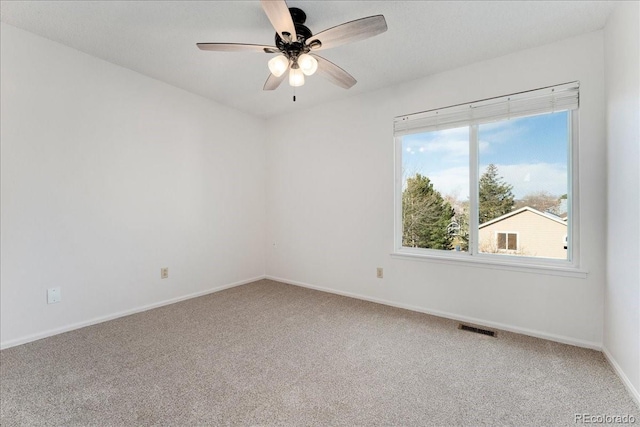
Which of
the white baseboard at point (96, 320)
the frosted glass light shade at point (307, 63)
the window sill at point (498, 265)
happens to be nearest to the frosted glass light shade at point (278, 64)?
the frosted glass light shade at point (307, 63)

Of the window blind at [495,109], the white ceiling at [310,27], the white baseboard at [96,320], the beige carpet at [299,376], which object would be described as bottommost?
the beige carpet at [299,376]

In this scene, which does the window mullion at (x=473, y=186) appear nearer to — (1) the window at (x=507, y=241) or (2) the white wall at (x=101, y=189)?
(1) the window at (x=507, y=241)

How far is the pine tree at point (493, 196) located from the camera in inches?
104

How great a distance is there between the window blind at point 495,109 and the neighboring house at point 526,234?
0.87 meters

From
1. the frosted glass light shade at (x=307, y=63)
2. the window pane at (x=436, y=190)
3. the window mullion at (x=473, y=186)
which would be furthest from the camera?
the window pane at (x=436, y=190)

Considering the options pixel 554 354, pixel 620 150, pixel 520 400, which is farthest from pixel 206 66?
pixel 554 354

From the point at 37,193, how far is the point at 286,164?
2649 mm

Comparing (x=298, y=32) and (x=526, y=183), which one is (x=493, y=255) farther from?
(x=298, y=32)

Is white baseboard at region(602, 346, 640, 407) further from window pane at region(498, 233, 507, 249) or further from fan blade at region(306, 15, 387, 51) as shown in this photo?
fan blade at region(306, 15, 387, 51)

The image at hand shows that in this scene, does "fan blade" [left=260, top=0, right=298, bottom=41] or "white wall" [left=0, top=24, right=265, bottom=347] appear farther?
"white wall" [left=0, top=24, right=265, bottom=347]

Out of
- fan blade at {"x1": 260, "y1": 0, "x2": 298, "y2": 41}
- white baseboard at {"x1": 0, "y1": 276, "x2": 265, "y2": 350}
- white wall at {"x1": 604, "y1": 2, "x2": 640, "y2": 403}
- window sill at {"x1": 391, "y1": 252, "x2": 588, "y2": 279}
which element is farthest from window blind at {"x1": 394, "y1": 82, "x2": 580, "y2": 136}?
white baseboard at {"x1": 0, "y1": 276, "x2": 265, "y2": 350}

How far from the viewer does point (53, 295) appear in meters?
2.42

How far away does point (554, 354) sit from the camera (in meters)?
2.12

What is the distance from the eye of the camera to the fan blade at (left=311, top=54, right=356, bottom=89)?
2.04 metres
